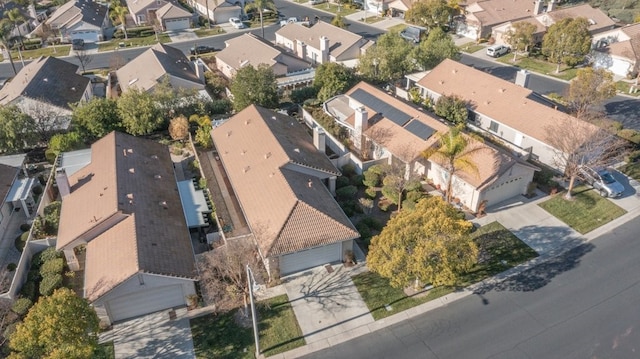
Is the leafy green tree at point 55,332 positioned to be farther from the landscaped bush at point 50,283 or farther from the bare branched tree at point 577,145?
the bare branched tree at point 577,145

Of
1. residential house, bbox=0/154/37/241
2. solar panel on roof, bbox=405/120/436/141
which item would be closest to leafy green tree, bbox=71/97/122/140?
residential house, bbox=0/154/37/241

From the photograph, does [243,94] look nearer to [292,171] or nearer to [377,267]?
[292,171]

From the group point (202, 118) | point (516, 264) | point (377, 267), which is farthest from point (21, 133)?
point (516, 264)

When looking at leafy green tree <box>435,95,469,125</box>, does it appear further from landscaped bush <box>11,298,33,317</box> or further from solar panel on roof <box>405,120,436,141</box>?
landscaped bush <box>11,298,33,317</box>

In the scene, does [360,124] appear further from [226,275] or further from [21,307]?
[21,307]

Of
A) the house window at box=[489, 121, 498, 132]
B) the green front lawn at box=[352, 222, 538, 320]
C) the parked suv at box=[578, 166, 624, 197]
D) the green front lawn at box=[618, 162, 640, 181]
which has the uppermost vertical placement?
the house window at box=[489, 121, 498, 132]

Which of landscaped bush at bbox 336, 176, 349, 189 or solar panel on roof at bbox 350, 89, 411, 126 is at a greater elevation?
solar panel on roof at bbox 350, 89, 411, 126
